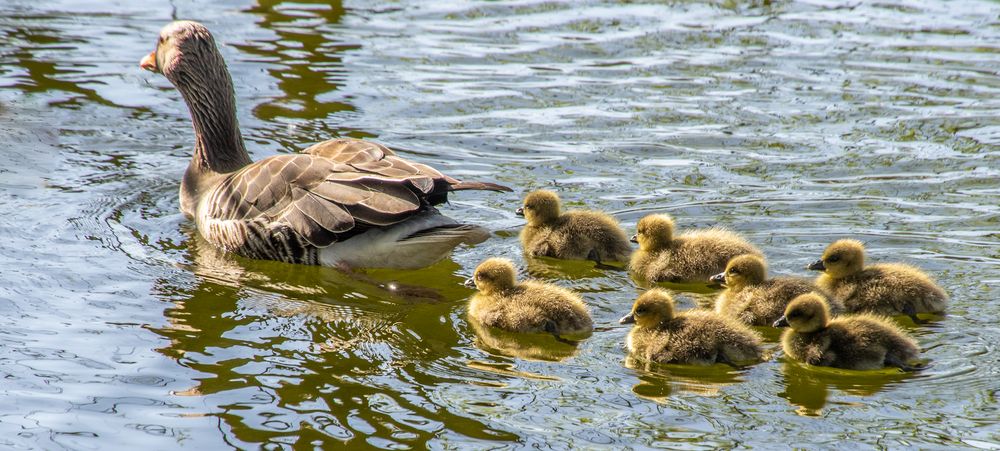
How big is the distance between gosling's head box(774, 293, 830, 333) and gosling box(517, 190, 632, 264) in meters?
1.92

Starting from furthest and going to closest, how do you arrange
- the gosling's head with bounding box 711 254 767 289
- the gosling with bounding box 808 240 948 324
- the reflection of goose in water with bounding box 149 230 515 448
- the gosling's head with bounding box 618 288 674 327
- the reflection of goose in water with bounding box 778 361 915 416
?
the gosling's head with bounding box 711 254 767 289
the gosling with bounding box 808 240 948 324
the gosling's head with bounding box 618 288 674 327
the reflection of goose in water with bounding box 778 361 915 416
the reflection of goose in water with bounding box 149 230 515 448

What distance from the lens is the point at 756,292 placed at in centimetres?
732

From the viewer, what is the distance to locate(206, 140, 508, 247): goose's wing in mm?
8078

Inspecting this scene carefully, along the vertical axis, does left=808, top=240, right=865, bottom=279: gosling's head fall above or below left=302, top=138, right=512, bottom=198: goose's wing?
below

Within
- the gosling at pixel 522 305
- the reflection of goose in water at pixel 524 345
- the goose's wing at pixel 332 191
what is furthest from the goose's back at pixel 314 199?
the reflection of goose in water at pixel 524 345

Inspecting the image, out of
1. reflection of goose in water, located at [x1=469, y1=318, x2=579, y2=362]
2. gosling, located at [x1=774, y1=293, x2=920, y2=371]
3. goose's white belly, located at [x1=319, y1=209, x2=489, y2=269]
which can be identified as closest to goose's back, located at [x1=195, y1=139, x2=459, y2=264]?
goose's white belly, located at [x1=319, y1=209, x2=489, y2=269]

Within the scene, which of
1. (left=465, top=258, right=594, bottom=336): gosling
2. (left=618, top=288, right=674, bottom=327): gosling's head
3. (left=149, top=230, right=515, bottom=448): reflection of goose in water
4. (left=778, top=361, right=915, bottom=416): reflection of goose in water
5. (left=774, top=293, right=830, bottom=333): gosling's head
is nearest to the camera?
(left=149, top=230, right=515, bottom=448): reflection of goose in water

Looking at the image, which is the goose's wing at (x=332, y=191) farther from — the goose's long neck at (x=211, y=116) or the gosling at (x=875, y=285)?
the gosling at (x=875, y=285)

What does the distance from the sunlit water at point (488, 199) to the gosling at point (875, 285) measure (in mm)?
226

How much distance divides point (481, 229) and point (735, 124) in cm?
413

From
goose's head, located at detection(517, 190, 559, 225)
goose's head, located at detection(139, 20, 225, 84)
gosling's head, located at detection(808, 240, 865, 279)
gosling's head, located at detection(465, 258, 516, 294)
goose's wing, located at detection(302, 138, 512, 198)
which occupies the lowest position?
gosling's head, located at detection(465, 258, 516, 294)

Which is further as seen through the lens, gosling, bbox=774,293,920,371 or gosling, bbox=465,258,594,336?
gosling, bbox=465,258,594,336

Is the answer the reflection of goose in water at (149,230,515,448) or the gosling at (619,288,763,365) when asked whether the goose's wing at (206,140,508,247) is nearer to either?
the reflection of goose in water at (149,230,515,448)

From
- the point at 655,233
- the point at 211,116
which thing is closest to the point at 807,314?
the point at 655,233
